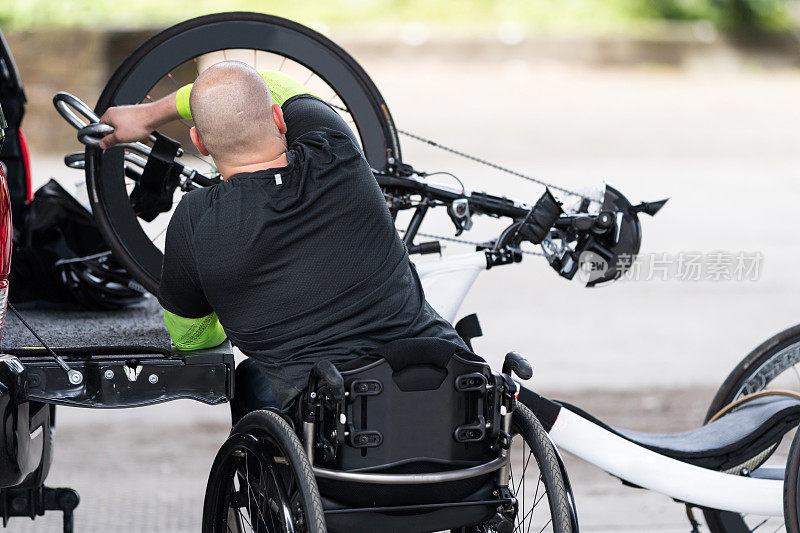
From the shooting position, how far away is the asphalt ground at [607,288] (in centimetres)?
466

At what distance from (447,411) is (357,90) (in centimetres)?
132

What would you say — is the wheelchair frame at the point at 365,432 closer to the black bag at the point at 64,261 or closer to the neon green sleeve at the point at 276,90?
the neon green sleeve at the point at 276,90

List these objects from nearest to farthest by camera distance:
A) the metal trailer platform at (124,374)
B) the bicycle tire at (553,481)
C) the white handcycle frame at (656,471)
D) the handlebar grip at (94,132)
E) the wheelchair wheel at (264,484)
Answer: the wheelchair wheel at (264,484) → the bicycle tire at (553,481) → the metal trailer platform at (124,374) → the handlebar grip at (94,132) → the white handcycle frame at (656,471)

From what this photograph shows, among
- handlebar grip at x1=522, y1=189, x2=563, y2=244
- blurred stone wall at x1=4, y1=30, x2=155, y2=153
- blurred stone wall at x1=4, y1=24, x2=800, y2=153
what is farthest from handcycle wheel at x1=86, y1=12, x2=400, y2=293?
blurred stone wall at x1=4, y1=24, x2=800, y2=153

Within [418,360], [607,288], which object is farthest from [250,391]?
[607,288]

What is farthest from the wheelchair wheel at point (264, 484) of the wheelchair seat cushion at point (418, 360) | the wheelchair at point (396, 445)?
the wheelchair seat cushion at point (418, 360)

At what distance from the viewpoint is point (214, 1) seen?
581 inches

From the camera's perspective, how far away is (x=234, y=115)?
2402 millimetres

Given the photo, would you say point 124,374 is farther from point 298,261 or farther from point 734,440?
point 734,440

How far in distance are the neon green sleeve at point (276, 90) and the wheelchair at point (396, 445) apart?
886mm

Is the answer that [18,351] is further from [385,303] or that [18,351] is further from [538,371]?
[538,371]

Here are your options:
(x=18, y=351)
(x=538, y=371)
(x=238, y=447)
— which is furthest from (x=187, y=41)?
(x=538, y=371)

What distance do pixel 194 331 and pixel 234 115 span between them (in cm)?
60

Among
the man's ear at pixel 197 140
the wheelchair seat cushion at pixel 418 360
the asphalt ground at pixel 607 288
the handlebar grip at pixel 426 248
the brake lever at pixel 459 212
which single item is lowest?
the asphalt ground at pixel 607 288
